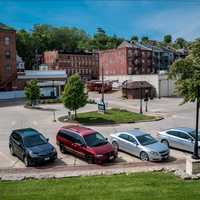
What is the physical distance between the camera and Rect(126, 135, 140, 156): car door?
2155cm

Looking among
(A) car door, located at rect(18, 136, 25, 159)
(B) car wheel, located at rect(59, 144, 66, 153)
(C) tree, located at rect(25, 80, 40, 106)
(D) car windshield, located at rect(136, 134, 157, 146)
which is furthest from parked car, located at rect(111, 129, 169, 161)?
(C) tree, located at rect(25, 80, 40, 106)

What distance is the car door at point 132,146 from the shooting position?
21.5 metres

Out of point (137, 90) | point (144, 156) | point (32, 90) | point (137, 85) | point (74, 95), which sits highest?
point (74, 95)

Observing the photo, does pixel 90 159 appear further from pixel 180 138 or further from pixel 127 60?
pixel 127 60

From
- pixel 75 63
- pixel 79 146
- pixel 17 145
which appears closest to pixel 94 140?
pixel 79 146

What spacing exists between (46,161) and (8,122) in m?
19.5

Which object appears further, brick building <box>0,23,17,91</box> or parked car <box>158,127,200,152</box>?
brick building <box>0,23,17,91</box>

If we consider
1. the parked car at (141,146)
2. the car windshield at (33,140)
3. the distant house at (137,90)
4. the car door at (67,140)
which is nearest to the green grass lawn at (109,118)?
the parked car at (141,146)

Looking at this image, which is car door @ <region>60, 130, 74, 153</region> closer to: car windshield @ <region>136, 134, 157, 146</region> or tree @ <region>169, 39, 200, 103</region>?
car windshield @ <region>136, 134, 157, 146</region>

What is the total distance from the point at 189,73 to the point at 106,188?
302 inches

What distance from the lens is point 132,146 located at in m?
21.9

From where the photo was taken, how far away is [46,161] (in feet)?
65.4

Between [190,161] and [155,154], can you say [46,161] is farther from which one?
[190,161]

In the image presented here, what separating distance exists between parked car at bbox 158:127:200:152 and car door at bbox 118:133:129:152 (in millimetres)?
3212
